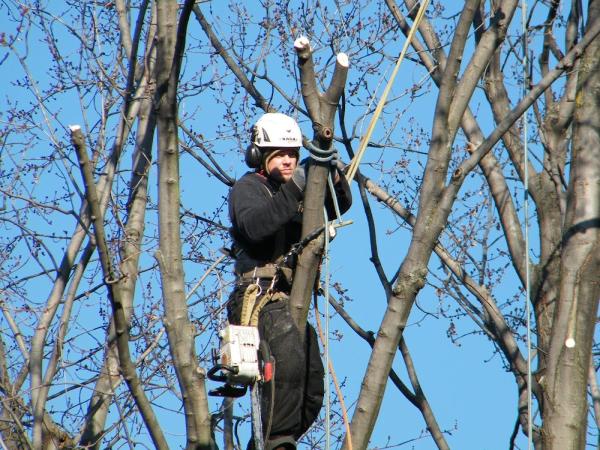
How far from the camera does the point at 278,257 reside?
539cm

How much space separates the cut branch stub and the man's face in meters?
0.74

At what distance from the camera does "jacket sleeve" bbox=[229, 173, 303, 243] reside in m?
5.04

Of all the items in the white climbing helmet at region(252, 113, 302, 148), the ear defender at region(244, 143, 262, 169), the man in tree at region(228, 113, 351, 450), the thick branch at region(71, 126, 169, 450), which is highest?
the white climbing helmet at region(252, 113, 302, 148)

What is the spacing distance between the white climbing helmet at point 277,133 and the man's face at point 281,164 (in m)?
0.05

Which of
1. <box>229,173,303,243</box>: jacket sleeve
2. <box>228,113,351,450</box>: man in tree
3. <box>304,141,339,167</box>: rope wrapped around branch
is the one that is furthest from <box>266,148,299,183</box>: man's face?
<box>304,141,339,167</box>: rope wrapped around branch

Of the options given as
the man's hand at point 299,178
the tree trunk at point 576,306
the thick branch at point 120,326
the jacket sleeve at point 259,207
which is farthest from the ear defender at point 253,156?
the tree trunk at point 576,306

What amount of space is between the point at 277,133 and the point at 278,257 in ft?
2.07

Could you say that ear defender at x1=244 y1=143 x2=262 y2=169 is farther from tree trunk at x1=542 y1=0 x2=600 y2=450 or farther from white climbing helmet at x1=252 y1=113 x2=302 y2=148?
tree trunk at x1=542 y1=0 x2=600 y2=450

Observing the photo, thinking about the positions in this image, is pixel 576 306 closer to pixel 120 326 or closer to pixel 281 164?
pixel 281 164

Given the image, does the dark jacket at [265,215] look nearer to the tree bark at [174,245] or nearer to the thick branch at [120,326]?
the tree bark at [174,245]

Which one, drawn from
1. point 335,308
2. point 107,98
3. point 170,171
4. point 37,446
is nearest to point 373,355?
point 170,171

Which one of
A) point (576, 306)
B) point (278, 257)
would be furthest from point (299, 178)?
point (576, 306)

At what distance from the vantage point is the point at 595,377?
732cm

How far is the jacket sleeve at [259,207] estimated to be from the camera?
504cm
